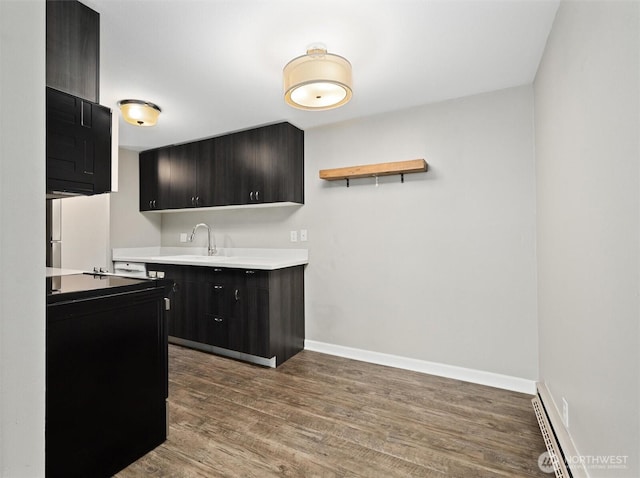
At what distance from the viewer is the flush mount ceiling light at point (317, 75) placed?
183 centimetres

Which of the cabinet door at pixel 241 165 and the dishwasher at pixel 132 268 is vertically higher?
the cabinet door at pixel 241 165

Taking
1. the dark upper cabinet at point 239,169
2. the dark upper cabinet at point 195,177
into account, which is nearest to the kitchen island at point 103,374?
the dark upper cabinet at point 239,169

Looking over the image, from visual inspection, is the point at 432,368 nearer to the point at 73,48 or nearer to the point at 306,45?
the point at 306,45

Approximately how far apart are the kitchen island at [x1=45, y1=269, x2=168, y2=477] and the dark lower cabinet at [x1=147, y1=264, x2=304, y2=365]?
1138mm

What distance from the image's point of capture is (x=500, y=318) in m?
2.49

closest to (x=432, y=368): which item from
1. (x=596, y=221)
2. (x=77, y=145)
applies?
(x=596, y=221)

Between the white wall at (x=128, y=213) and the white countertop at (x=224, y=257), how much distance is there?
0.12 metres

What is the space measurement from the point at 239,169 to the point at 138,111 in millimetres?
1023

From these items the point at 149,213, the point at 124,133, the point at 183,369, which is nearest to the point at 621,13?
the point at 183,369

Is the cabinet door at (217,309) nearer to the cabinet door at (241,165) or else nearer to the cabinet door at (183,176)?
the cabinet door at (241,165)

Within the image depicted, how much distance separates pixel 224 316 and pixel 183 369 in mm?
539

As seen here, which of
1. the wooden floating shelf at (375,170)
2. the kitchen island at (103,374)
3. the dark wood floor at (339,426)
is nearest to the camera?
the kitchen island at (103,374)

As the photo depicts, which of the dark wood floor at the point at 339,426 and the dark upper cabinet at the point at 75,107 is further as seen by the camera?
the dark wood floor at the point at 339,426

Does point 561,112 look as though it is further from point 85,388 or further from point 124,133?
point 124,133
